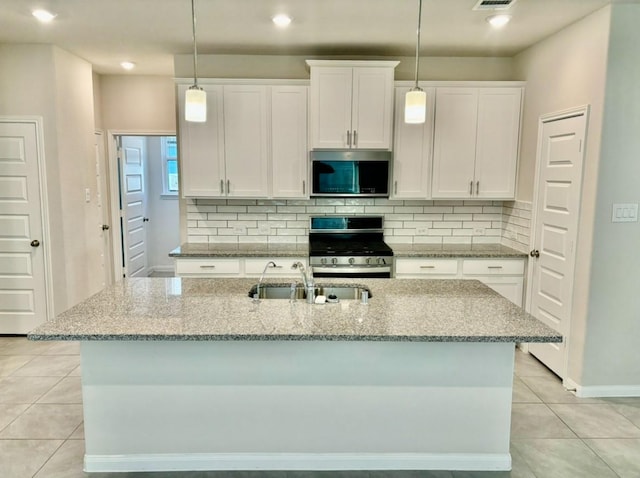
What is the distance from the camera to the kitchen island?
221 centimetres

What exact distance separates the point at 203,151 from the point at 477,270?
2.69 metres

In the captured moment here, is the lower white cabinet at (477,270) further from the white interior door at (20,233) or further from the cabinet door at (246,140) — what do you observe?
the white interior door at (20,233)

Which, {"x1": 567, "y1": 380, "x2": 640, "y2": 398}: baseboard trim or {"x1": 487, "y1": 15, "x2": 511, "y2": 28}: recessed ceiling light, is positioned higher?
{"x1": 487, "y1": 15, "x2": 511, "y2": 28}: recessed ceiling light

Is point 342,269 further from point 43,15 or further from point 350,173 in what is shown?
point 43,15

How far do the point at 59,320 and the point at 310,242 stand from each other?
255 centimetres

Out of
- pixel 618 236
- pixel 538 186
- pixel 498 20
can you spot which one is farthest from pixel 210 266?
pixel 618 236

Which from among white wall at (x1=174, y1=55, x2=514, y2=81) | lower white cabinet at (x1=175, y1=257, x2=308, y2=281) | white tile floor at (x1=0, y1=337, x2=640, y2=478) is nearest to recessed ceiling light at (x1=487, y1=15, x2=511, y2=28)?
white wall at (x1=174, y1=55, x2=514, y2=81)

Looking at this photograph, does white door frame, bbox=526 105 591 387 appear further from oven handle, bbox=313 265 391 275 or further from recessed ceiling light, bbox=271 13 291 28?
recessed ceiling light, bbox=271 13 291 28

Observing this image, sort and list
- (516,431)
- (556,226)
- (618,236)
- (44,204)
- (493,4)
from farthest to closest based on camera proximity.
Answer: (44,204)
(556,226)
(618,236)
(493,4)
(516,431)

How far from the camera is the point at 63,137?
4.12 m

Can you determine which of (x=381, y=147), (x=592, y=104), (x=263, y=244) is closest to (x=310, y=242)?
(x=263, y=244)

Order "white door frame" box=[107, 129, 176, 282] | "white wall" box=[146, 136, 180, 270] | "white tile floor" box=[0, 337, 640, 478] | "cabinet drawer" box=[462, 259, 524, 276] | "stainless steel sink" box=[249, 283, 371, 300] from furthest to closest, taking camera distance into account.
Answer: "white wall" box=[146, 136, 180, 270], "white door frame" box=[107, 129, 176, 282], "cabinet drawer" box=[462, 259, 524, 276], "stainless steel sink" box=[249, 283, 371, 300], "white tile floor" box=[0, 337, 640, 478]

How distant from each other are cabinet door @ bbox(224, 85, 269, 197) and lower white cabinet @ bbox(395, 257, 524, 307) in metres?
1.48

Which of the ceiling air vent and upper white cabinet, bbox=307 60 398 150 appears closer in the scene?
the ceiling air vent
